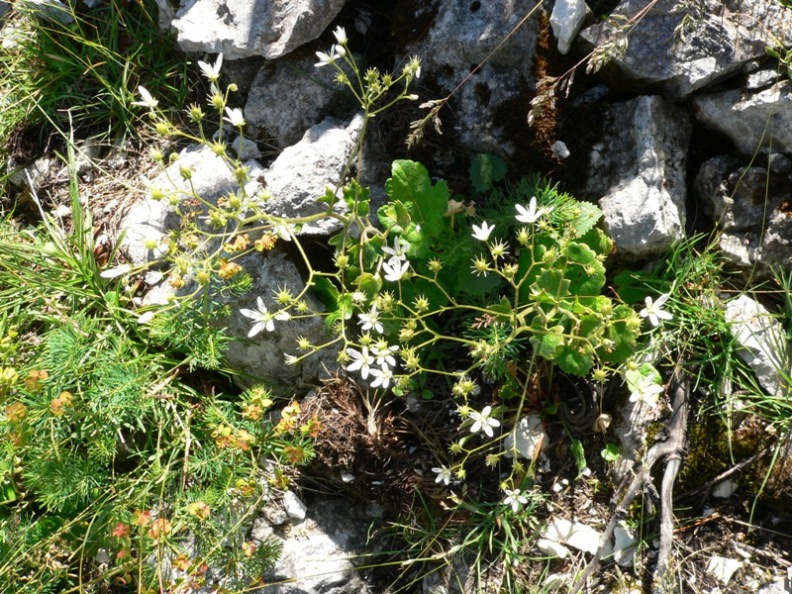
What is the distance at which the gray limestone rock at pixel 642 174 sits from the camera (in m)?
2.91

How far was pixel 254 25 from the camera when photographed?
3254 mm

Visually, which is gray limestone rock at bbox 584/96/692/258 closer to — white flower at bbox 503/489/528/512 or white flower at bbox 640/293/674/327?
white flower at bbox 640/293/674/327

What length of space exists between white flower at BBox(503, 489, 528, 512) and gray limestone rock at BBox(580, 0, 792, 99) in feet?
5.76

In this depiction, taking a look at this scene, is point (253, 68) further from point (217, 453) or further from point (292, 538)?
point (292, 538)

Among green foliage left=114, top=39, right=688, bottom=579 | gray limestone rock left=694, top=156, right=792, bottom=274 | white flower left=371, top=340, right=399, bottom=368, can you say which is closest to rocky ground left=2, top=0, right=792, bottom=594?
gray limestone rock left=694, top=156, right=792, bottom=274

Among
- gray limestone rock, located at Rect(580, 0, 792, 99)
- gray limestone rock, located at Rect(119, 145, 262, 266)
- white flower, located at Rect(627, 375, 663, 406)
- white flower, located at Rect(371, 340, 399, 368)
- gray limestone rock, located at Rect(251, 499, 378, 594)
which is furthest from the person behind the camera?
gray limestone rock, located at Rect(119, 145, 262, 266)

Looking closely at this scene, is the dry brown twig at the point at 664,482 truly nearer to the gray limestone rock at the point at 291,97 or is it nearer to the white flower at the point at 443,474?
the white flower at the point at 443,474

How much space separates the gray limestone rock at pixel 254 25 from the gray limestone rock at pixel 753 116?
1.66 m

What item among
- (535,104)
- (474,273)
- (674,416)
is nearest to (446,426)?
(474,273)

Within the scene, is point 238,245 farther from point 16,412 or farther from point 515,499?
point 515,499

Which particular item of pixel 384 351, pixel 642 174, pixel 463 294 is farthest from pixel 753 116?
pixel 384 351

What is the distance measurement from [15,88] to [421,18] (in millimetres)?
2229

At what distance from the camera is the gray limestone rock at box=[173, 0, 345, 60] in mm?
3195

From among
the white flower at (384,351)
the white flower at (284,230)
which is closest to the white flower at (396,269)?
the white flower at (384,351)
